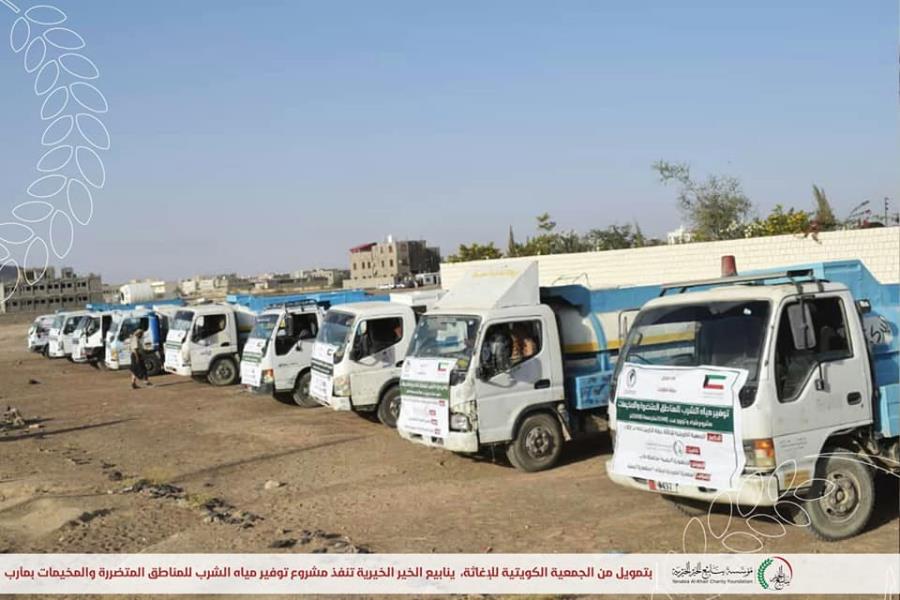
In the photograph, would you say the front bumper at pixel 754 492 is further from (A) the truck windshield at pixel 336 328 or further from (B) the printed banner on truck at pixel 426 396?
(A) the truck windshield at pixel 336 328

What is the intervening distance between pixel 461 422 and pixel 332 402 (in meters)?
4.34

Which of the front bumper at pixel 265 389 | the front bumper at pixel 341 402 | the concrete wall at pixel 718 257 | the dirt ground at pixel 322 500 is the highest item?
the concrete wall at pixel 718 257

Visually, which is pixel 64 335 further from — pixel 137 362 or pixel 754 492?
pixel 754 492

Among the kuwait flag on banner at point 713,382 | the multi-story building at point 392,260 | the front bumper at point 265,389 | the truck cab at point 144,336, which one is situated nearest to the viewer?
the kuwait flag on banner at point 713,382

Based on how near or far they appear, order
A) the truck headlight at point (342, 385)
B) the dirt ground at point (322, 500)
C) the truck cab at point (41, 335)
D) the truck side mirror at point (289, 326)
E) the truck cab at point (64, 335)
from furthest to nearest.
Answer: the truck cab at point (41, 335)
the truck cab at point (64, 335)
the truck side mirror at point (289, 326)
the truck headlight at point (342, 385)
the dirt ground at point (322, 500)

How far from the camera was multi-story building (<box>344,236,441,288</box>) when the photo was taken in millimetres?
79188

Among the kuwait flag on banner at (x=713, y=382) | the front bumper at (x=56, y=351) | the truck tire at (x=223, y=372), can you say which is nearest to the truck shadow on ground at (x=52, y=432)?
the truck tire at (x=223, y=372)

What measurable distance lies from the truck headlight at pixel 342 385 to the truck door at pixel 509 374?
403 centimetres

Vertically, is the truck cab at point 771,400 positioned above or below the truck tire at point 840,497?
above

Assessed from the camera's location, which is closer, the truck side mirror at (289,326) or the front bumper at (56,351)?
the truck side mirror at (289,326)

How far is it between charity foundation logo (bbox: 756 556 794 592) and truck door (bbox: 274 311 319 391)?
11.9m

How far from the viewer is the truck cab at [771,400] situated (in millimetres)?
6367

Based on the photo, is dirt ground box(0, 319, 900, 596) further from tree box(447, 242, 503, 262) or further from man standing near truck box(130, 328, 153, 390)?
tree box(447, 242, 503, 262)

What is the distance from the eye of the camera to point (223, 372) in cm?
2206
